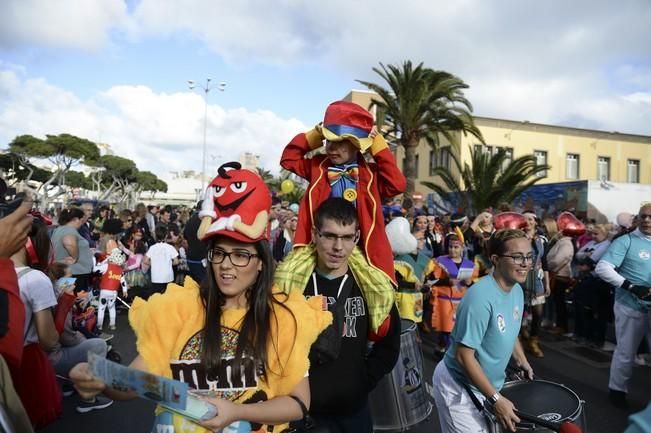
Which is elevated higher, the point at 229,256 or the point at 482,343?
the point at 229,256

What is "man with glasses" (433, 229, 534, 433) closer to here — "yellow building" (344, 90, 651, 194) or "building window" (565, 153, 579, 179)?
Result: "yellow building" (344, 90, 651, 194)

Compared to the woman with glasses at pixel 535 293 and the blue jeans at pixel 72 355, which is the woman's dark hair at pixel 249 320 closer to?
the blue jeans at pixel 72 355

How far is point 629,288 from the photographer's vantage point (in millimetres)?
4574

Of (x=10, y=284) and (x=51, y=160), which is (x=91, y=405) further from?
(x=51, y=160)

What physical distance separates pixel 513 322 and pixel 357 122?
1478 mm

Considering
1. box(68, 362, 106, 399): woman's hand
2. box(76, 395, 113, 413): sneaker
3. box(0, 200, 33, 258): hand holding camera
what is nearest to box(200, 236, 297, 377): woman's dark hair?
box(68, 362, 106, 399): woman's hand

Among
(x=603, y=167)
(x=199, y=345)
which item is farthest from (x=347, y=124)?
(x=603, y=167)

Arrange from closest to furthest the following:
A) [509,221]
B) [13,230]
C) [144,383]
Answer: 1. [144,383]
2. [13,230]
3. [509,221]

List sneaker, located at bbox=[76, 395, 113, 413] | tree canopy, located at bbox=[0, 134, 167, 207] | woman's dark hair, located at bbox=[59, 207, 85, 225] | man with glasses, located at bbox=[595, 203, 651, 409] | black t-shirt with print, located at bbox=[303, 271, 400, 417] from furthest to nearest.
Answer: tree canopy, located at bbox=[0, 134, 167, 207], woman's dark hair, located at bbox=[59, 207, 85, 225], sneaker, located at bbox=[76, 395, 113, 413], man with glasses, located at bbox=[595, 203, 651, 409], black t-shirt with print, located at bbox=[303, 271, 400, 417]

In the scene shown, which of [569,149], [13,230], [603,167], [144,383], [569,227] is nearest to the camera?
[144,383]

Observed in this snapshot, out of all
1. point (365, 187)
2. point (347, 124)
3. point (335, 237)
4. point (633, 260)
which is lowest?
point (633, 260)

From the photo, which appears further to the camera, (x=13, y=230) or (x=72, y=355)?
(x=72, y=355)

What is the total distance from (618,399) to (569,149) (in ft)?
103

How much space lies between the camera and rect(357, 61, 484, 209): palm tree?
17.7 m
